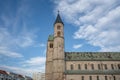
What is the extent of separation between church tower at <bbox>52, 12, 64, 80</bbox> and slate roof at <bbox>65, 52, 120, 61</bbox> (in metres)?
4.09

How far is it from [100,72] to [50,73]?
2027 centimetres

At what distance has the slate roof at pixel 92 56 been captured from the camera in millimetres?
58812

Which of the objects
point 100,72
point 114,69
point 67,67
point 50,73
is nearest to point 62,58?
point 67,67

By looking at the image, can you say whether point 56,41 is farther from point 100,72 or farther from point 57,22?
point 100,72

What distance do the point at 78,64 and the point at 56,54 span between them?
32.1 feet

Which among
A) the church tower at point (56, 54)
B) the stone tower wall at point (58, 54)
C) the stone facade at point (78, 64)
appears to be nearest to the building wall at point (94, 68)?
the stone facade at point (78, 64)

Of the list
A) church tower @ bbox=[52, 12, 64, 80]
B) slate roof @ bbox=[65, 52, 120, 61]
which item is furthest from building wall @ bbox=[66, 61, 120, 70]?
church tower @ bbox=[52, 12, 64, 80]

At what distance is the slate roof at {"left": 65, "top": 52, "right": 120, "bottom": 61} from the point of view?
58812 millimetres

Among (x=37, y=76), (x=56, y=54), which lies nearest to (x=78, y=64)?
(x=56, y=54)

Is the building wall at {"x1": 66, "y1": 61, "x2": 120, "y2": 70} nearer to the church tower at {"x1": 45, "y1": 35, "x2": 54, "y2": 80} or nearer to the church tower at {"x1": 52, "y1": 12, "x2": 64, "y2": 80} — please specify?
the church tower at {"x1": 52, "y1": 12, "x2": 64, "y2": 80}

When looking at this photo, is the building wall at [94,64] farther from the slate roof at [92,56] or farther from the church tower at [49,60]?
the church tower at [49,60]

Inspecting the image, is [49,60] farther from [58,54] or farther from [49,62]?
[58,54]

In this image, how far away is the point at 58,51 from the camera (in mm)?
57125

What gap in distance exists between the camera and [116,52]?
63312mm
